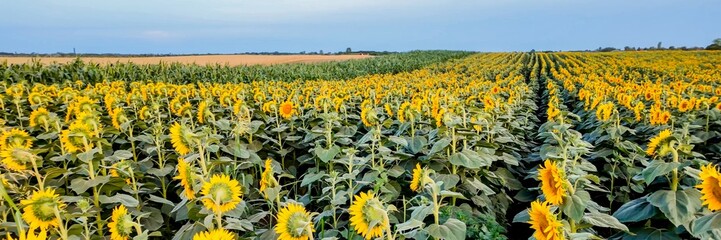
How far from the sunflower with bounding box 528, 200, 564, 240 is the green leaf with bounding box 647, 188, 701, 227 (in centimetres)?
72

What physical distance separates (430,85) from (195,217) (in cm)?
809

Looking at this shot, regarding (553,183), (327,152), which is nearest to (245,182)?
(327,152)

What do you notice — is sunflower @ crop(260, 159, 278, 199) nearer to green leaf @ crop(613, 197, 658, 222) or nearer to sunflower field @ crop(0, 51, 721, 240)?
sunflower field @ crop(0, 51, 721, 240)

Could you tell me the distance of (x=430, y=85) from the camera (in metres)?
9.72

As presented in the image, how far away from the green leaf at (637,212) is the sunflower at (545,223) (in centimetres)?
71

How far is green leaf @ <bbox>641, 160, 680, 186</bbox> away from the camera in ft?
6.64

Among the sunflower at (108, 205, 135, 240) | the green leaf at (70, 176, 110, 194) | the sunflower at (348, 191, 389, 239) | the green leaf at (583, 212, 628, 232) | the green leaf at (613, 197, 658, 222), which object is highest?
the sunflower at (348, 191, 389, 239)

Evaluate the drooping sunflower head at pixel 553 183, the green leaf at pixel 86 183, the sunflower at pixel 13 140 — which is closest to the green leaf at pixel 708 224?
the drooping sunflower head at pixel 553 183

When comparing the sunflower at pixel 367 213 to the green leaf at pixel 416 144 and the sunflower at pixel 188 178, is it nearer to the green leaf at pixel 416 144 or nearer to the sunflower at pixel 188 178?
the sunflower at pixel 188 178

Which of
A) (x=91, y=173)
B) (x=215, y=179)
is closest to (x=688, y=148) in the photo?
(x=215, y=179)

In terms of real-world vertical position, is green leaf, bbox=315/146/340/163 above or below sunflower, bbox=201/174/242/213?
below

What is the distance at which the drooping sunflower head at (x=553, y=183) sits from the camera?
177cm

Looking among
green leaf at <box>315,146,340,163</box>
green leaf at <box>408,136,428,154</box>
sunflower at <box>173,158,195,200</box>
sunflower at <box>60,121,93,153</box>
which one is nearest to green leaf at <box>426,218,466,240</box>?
sunflower at <box>173,158,195,200</box>

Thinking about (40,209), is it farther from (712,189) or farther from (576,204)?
(712,189)
